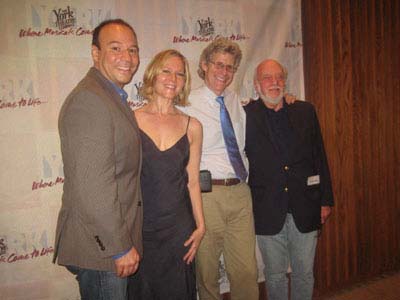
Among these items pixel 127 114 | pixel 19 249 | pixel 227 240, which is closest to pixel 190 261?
pixel 227 240

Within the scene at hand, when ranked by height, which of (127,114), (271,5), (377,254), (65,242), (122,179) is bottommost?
(377,254)

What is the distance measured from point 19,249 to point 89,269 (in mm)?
1033

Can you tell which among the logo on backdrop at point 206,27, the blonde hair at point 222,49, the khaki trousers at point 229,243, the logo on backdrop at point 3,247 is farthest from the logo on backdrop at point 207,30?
the logo on backdrop at point 3,247

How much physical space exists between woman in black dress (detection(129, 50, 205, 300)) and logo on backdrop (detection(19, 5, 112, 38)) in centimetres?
71

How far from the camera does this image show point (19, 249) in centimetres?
190

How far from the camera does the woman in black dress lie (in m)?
1.45

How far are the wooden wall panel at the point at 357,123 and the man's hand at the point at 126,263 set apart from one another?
1.95 metres

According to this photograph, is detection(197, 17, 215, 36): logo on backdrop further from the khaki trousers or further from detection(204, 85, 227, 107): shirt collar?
the khaki trousers

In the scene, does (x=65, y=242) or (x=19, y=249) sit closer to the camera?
(x=65, y=242)

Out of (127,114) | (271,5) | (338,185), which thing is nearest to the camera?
(127,114)

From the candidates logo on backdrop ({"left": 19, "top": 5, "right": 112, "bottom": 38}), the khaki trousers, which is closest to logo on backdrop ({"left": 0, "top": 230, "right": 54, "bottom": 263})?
the khaki trousers

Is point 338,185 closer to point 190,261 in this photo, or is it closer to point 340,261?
point 340,261

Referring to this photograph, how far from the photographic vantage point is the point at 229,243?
1.87 m

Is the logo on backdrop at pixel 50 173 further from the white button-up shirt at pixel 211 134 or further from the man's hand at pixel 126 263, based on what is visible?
the man's hand at pixel 126 263
